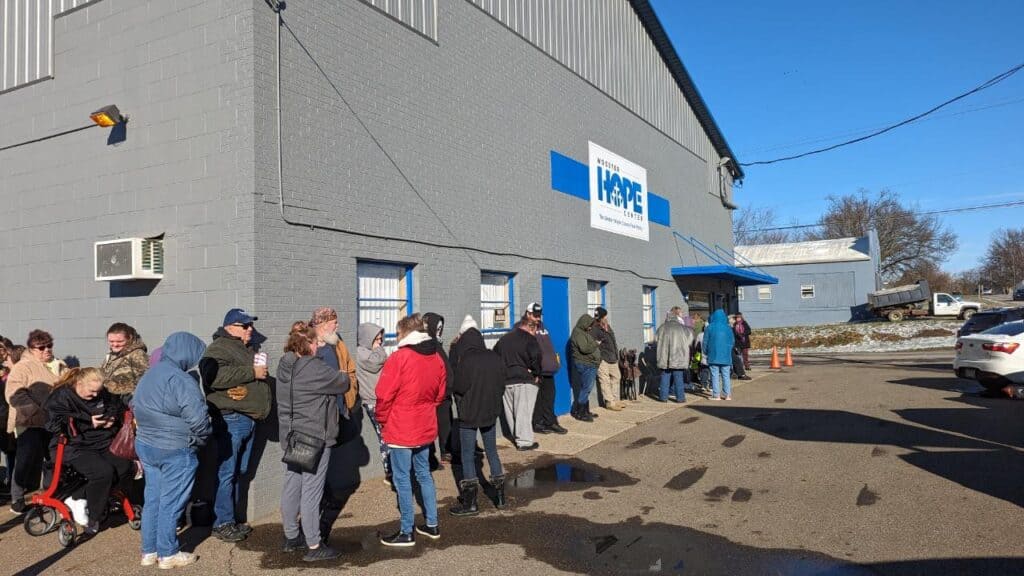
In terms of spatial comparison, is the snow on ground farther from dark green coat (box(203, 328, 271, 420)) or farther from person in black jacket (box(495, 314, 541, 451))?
dark green coat (box(203, 328, 271, 420))

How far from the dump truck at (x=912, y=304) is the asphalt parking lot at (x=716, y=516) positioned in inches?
1276

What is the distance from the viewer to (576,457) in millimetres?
8961

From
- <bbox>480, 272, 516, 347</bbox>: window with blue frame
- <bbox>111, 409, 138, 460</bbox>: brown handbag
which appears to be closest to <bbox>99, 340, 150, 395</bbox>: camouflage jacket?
<bbox>111, 409, 138, 460</bbox>: brown handbag

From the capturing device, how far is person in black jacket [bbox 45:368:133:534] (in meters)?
5.90

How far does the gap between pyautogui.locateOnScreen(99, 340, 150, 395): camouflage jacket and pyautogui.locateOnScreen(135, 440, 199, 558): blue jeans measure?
1.28 metres

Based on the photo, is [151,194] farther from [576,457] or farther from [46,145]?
[576,457]

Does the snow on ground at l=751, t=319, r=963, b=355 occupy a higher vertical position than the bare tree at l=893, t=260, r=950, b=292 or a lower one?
lower

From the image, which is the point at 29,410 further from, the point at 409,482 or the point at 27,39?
the point at 27,39

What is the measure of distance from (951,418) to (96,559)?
11.2 metres

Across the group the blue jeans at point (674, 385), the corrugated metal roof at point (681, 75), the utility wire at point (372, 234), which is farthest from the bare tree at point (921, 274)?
the utility wire at point (372, 234)

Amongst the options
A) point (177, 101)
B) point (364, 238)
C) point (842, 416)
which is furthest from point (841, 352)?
point (177, 101)

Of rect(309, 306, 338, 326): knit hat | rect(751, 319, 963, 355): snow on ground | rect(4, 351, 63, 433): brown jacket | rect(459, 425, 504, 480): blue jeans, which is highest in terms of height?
rect(309, 306, 338, 326): knit hat

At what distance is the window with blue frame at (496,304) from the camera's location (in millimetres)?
10570

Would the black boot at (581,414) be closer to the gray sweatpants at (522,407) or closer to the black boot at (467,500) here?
the gray sweatpants at (522,407)
